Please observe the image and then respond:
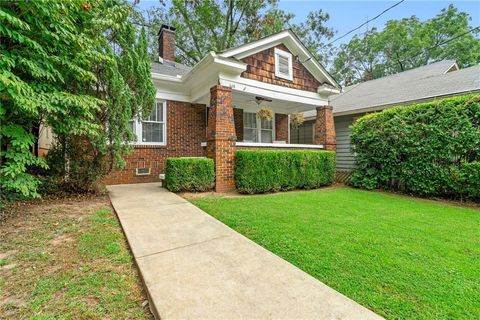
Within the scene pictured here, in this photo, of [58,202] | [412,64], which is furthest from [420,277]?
[412,64]

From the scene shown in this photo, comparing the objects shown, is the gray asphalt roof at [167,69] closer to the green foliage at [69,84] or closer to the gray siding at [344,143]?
the green foliage at [69,84]

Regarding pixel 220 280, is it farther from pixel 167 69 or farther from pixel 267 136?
pixel 167 69

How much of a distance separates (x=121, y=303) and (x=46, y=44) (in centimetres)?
466

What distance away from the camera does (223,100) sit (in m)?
6.91

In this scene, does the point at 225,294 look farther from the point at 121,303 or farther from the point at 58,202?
the point at 58,202

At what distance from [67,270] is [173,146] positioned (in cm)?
662

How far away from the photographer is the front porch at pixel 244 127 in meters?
6.83

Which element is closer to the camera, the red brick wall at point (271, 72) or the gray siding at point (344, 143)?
the red brick wall at point (271, 72)

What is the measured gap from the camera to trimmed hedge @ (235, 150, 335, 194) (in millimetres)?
6820

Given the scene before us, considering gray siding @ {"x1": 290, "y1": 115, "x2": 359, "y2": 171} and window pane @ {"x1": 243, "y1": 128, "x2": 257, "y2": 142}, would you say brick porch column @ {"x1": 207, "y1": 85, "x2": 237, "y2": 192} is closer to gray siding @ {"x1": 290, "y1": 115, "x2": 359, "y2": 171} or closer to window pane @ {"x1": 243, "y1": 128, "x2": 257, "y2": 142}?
window pane @ {"x1": 243, "y1": 128, "x2": 257, "y2": 142}

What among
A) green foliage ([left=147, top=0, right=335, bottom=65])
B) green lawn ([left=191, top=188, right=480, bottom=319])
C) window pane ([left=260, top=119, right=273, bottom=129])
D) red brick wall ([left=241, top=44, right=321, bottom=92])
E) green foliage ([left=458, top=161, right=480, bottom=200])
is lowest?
green lawn ([left=191, top=188, right=480, bottom=319])

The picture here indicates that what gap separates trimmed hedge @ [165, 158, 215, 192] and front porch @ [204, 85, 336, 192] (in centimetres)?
33

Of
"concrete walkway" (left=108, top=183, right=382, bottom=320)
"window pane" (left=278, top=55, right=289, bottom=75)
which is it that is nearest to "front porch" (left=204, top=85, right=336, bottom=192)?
"window pane" (left=278, top=55, right=289, bottom=75)

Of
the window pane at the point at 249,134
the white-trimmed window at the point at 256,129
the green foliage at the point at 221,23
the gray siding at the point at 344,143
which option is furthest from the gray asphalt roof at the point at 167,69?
the green foliage at the point at 221,23
